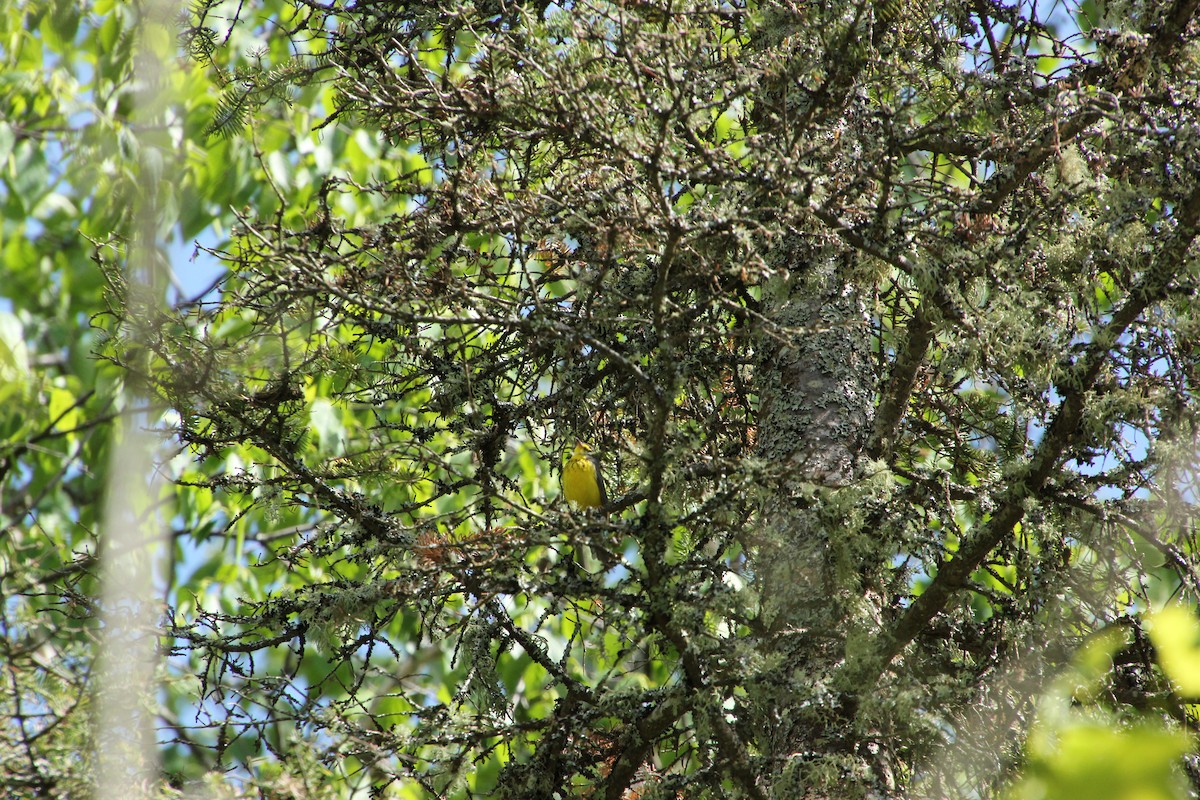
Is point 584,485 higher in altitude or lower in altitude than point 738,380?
higher

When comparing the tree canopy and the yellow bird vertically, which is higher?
the yellow bird

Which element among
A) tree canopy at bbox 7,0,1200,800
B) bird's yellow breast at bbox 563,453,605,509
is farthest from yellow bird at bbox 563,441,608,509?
tree canopy at bbox 7,0,1200,800

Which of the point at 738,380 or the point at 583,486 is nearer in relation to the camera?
the point at 738,380

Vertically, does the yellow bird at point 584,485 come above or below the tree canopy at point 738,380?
above

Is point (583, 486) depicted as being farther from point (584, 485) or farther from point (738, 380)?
point (738, 380)

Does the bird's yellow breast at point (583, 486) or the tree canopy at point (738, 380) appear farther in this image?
the bird's yellow breast at point (583, 486)

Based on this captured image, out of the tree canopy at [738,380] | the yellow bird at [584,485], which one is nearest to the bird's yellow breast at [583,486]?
the yellow bird at [584,485]

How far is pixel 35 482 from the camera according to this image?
7195mm

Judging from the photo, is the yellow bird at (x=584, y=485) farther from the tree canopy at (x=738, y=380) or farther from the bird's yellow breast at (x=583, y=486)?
the tree canopy at (x=738, y=380)

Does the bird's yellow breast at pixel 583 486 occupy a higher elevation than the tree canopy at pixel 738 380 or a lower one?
higher

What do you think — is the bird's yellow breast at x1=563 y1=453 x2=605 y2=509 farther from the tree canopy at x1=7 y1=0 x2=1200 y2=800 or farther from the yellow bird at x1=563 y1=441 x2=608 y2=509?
the tree canopy at x1=7 y1=0 x2=1200 y2=800

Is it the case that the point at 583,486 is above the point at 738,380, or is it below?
above

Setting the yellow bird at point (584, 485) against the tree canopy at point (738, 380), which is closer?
the tree canopy at point (738, 380)

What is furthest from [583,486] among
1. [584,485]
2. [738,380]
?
[738,380]
